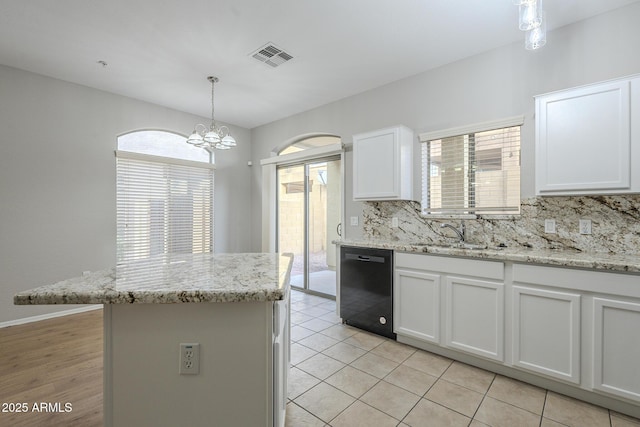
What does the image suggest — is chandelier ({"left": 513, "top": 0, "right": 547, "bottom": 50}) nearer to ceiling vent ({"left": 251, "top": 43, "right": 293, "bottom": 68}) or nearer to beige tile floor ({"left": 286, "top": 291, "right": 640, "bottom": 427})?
ceiling vent ({"left": 251, "top": 43, "right": 293, "bottom": 68})

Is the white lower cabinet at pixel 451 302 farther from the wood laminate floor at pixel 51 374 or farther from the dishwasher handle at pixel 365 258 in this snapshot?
the wood laminate floor at pixel 51 374

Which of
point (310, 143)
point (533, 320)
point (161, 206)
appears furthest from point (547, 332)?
point (161, 206)

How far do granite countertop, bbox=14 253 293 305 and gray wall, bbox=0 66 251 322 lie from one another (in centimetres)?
271

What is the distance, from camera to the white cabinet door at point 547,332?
1.92m

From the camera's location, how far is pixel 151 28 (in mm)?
2516

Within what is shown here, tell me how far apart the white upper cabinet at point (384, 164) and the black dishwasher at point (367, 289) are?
674 millimetres

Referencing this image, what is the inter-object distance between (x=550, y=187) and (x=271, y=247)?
157 inches

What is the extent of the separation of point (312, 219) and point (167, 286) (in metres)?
3.46

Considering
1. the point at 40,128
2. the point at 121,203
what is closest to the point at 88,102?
the point at 40,128

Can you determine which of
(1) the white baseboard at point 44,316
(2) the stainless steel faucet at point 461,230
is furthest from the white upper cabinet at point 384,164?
(1) the white baseboard at point 44,316

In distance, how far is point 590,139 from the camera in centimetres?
210

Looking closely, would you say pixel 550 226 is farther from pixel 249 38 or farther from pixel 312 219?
pixel 249 38

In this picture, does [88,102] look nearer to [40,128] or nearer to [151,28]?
[40,128]

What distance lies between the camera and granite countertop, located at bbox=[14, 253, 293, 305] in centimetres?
110
